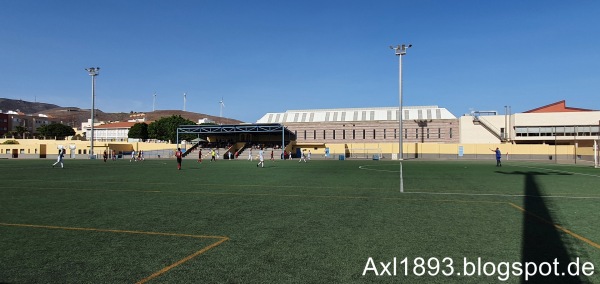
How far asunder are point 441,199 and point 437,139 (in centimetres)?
7351

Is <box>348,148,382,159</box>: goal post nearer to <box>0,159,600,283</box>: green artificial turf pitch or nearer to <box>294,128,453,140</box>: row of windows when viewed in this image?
<box>294,128,453,140</box>: row of windows

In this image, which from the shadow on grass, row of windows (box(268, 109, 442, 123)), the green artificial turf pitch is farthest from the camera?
row of windows (box(268, 109, 442, 123))

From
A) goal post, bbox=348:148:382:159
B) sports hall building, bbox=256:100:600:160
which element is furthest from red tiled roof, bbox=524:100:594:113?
goal post, bbox=348:148:382:159

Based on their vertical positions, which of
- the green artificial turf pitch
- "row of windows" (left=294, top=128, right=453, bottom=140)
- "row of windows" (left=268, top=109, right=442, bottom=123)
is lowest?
the green artificial turf pitch

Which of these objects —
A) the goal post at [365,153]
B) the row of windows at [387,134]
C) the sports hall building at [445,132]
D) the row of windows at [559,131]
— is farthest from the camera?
the row of windows at [387,134]

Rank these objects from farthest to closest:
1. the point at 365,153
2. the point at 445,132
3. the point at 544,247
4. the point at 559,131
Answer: the point at 445,132, the point at 559,131, the point at 365,153, the point at 544,247

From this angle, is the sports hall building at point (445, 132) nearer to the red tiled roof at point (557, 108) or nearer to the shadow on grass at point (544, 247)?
the red tiled roof at point (557, 108)

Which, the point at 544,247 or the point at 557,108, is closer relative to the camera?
the point at 544,247

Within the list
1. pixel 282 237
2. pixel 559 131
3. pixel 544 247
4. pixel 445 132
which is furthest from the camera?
pixel 445 132

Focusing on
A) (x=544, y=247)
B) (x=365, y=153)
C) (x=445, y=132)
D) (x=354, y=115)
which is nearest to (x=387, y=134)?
(x=354, y=115)

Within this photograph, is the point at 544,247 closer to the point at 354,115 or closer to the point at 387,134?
the point at 387,134

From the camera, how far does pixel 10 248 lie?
6055 mm

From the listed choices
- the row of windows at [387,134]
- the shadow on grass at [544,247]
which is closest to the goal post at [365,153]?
the row of windows at [387,134]

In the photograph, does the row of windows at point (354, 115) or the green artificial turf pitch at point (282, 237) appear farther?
the row of windows at point (354, 115)
